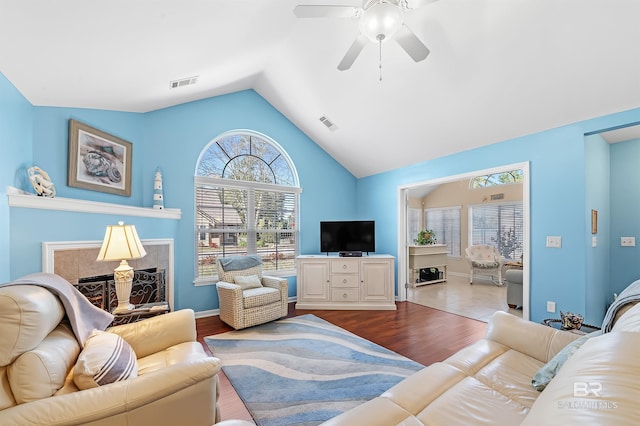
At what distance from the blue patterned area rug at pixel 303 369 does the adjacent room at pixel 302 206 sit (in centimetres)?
2

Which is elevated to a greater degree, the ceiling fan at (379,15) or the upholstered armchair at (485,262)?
the ceiling fan at (379,15)

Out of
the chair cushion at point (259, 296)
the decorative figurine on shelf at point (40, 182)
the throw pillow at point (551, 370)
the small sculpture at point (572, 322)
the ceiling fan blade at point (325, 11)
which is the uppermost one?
the ceiling fan blade at point (325, 11)

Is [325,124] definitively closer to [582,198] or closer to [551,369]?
[582,198]

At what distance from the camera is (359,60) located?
300cm

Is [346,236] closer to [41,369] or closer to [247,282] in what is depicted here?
[247,282]

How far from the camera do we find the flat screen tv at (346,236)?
4383mm

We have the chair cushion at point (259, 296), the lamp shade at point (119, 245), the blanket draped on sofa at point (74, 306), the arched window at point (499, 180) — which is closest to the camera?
the blanket draped on sofa at point (74, 306)

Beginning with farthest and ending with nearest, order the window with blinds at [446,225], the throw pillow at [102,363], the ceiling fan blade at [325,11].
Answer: the window with blinds at [446,225], the ceiling fan blade at [325,11], the throw pillow at [102,363]

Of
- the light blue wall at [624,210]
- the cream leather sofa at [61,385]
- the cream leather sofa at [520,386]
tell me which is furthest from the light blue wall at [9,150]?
the light blue wall at [624,210]

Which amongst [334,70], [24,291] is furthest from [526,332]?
[334,70]

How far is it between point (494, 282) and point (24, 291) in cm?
714

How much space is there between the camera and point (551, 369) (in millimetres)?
1304

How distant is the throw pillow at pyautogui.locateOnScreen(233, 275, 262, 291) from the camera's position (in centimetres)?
353

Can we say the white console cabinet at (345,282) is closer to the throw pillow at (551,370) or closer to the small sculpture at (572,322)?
the small sculpture at (572,322)
